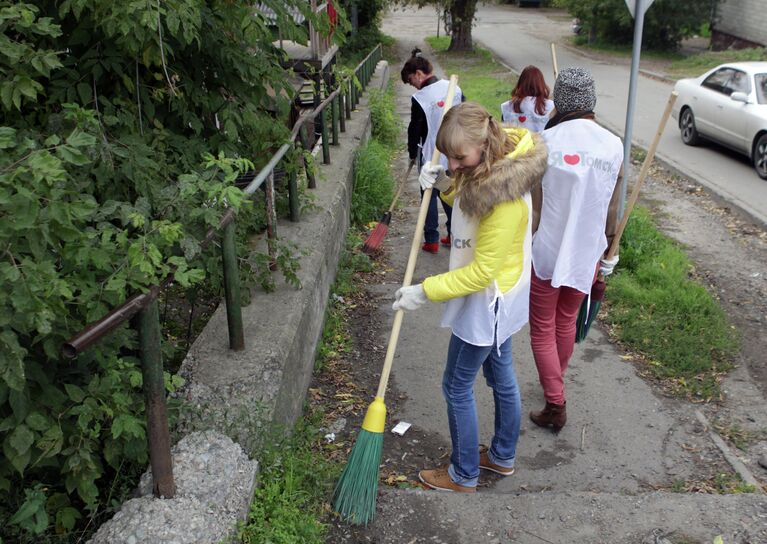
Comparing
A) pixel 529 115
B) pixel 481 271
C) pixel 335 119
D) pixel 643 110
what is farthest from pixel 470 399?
pixel 643 110

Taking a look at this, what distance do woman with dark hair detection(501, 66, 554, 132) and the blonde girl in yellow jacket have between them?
2.81 metres

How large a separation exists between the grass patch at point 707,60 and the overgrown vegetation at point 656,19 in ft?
7.83

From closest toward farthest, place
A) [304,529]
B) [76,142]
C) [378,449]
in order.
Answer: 1. [76,142]
2. [304,529]
3. [378,449]

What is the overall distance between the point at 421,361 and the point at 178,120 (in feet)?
7.19

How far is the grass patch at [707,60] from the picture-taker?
71.3ft

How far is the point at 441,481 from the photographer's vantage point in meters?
3.55

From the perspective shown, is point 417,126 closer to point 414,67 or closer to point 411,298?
point 414,67

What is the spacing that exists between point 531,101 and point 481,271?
359cm

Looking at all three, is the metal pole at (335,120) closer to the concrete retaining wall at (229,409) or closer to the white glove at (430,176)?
the concrete retaining wall at (229,409)

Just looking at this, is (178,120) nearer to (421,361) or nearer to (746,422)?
(421,361)

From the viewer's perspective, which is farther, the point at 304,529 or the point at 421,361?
the point at 421,361

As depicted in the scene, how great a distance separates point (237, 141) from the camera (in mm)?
3953

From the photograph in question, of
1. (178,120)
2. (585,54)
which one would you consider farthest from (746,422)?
(585,54)

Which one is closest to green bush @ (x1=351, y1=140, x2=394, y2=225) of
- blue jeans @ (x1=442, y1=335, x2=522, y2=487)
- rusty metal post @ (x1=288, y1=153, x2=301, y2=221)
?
rusty metal post @ (x1=288, y1=153, x2=301, y2=221)
